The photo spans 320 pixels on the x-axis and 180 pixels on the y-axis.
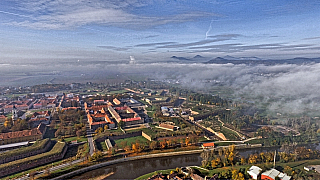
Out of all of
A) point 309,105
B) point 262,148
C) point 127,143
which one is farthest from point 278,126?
point 127,143

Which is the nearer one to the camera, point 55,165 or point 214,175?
point 214,175

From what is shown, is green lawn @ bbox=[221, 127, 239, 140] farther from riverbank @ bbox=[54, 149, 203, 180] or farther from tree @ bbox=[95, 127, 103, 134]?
tree @ bbox=[95, 127, 103, 134]

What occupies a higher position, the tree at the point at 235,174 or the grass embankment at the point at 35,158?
the grass embankment at the point at 35,158

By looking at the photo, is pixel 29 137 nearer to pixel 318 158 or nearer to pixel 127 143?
pixel 127 143

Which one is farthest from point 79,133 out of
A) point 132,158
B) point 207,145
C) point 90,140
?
point 207,145

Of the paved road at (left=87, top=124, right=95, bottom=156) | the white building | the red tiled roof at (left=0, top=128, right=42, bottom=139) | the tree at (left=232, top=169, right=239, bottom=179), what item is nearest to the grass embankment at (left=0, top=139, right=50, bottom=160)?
the red tiled roof at (left=0, top=128, right=42, bottom=139)

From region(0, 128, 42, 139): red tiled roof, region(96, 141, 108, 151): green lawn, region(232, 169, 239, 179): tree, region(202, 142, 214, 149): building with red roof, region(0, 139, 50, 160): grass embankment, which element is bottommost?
region(202, 142, 214, 149): building with red roof

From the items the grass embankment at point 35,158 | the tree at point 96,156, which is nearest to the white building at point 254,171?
the tree at point 96,156

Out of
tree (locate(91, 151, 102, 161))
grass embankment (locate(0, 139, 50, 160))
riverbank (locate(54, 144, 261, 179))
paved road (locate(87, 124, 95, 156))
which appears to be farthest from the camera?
paved road (locate(87, 124, 95, 156))

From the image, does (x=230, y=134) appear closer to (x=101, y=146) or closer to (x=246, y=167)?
(x=246, y=167)

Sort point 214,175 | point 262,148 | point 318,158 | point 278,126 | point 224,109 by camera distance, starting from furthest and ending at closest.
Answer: point 224,109 < point 278,126 < point 262,148 < point 318,158 < point 214,175

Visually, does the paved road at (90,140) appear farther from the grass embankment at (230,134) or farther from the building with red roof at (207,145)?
the grass embankment at (230,134)
